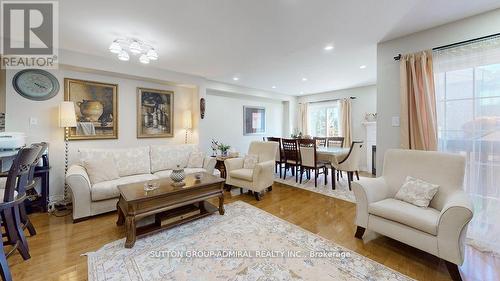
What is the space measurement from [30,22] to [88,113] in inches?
56.5

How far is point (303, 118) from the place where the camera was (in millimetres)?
7121

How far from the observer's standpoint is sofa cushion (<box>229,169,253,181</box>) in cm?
347

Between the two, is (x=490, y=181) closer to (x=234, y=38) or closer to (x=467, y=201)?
(x=467, y=201)

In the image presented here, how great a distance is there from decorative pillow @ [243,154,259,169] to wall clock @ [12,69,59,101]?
3183 mm

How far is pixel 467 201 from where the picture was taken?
5.41 ft

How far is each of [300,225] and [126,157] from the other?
2873mm

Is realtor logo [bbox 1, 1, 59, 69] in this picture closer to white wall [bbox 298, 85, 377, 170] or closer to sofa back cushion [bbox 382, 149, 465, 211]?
sofa back cushion [bbox 382, 149, 465, 211]

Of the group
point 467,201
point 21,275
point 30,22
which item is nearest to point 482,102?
point 467,201

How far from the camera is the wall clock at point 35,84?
2805mm

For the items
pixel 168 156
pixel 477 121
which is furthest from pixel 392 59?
pixel 168 156

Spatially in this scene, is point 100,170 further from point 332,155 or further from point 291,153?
point 332,155

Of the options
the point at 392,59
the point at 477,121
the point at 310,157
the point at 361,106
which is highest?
the point at 392,59

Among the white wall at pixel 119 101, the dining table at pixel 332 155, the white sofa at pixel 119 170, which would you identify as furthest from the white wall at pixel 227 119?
the dining table at pixel 332 155

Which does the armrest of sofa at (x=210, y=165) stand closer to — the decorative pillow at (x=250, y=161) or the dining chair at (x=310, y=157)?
the decorative pillow at (x=250, y=161)
